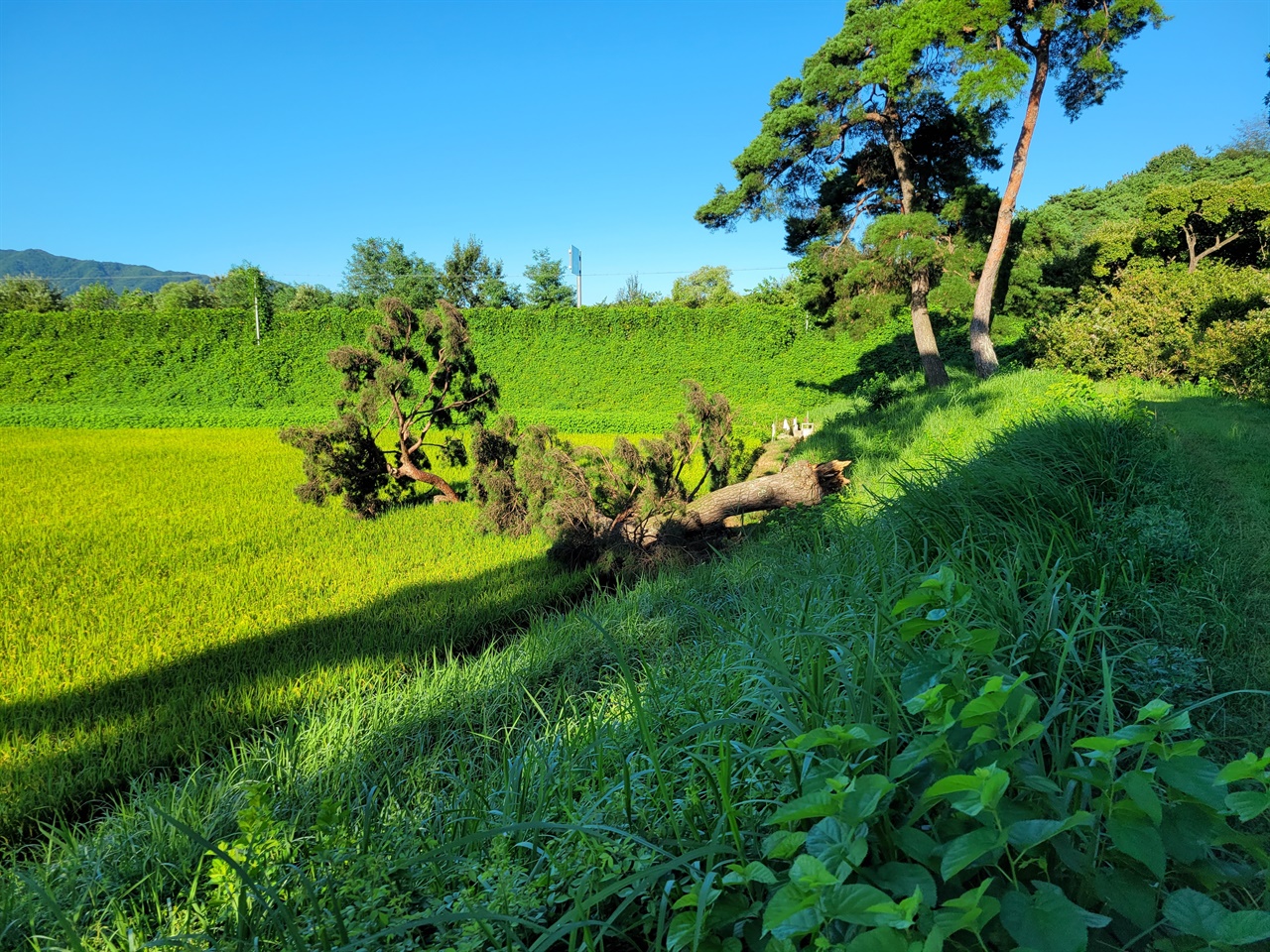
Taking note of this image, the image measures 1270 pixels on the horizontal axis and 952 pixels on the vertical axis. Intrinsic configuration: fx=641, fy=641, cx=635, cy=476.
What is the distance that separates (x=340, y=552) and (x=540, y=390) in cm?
1293

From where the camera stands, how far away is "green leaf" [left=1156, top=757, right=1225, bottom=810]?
36.8 inches

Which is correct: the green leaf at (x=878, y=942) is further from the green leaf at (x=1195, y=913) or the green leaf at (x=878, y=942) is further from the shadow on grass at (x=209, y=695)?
the shadow on grass at (x=209, y=695)

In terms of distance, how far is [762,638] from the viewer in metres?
2.35

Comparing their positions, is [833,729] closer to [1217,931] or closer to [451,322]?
[1217,931]

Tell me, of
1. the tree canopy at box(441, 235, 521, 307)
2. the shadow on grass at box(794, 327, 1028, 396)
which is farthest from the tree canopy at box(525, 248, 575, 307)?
the shadow on grass at box(794, 327, 1028, 396)

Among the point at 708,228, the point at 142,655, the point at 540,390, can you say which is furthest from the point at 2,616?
the point at 540,390

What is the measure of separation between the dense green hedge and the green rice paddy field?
Answer: 10.0 m

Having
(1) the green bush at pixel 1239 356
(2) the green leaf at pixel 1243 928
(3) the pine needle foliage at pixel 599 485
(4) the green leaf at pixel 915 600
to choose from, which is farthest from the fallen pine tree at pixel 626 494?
(1) the green bush at pixel 1239 356

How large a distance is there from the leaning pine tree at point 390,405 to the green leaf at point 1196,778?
6.81 m

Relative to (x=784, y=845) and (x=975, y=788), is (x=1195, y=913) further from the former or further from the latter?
(x=784, y=845)

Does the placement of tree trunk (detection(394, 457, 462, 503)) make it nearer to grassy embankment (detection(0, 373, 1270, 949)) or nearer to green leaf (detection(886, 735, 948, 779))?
grassy embankment (detection(0, 373, 1270, 949))

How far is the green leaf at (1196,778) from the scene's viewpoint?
3.07 feet

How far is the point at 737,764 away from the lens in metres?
1.63

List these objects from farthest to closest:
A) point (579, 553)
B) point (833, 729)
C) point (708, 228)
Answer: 1. point (708, 228)
2. point (579, 553)
3. point (833, 729)
